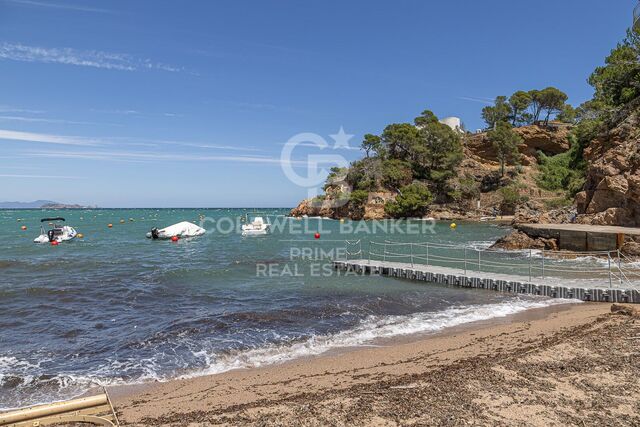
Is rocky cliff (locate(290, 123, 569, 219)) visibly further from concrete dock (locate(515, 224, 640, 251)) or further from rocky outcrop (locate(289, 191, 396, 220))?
concrete dock (locate(515, 224, 640, 251))

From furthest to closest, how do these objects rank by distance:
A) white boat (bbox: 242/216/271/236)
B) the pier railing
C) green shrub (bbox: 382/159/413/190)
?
green shrub (bbox: 382/159/413/190)
white boat (bbox: 242/216/271/236)
the pier railing

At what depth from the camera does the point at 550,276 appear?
17.7 metres

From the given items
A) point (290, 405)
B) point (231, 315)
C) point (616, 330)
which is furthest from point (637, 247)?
point (290, 405)

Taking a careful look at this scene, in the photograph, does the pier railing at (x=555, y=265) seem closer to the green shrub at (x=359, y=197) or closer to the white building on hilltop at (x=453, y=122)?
the green shrub at (x=359, y=197)

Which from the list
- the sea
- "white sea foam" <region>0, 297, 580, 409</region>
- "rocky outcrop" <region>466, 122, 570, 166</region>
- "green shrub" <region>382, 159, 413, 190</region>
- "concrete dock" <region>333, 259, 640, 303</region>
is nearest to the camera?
"white sea foam" <region>0, 297, 580, 409</region>

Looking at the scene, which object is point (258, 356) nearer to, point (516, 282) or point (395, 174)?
point (516, 282)

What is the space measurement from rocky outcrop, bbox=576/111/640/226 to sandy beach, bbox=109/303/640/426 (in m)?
18.4

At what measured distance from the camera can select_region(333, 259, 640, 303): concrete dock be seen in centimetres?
1386

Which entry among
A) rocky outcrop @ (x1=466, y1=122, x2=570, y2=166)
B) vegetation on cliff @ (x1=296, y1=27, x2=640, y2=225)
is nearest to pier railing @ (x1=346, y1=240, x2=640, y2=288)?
vegetation on cliff @ (x1=296, y1=27, x2=640, y2=225)

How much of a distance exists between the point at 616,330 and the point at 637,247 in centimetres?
1377

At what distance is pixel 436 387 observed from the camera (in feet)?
21.3

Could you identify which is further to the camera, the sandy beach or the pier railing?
the pier railing

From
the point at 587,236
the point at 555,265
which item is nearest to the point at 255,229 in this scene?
the point at 587,236

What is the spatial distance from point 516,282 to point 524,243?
1136cm
